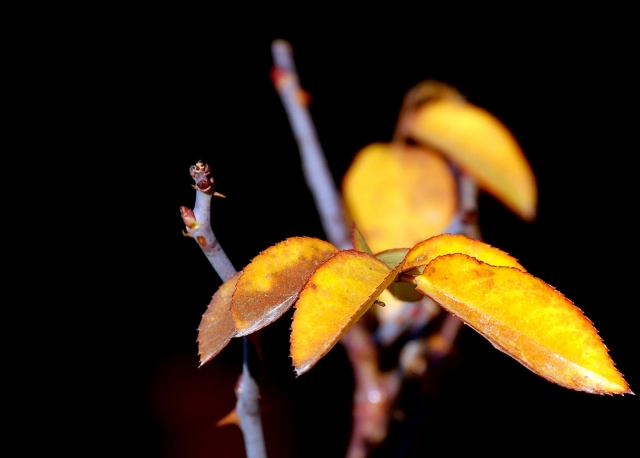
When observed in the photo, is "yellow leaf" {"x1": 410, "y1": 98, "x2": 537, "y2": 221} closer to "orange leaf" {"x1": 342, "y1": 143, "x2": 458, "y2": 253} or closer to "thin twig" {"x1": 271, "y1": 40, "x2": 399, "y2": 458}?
"orange leaf" {"x1": 342, "y1": 143, "x2": 458, "y2": 253}

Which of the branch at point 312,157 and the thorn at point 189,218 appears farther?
the branch at point 312,157

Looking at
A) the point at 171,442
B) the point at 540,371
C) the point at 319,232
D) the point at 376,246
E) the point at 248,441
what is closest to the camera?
the point at 540,371

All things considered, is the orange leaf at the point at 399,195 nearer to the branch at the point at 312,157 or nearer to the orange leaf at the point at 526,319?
the branch at the point at 312,157

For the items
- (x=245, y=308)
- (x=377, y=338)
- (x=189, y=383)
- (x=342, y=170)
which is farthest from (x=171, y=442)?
(x=245, y=308)

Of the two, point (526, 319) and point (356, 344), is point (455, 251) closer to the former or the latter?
point (526, 319)

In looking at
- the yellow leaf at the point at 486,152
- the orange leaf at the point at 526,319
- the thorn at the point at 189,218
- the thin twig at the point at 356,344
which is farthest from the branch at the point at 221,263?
the yellow leaf at the point at 486,152

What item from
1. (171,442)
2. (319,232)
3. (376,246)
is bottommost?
(171,442)

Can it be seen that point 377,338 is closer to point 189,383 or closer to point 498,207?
point 189,383
